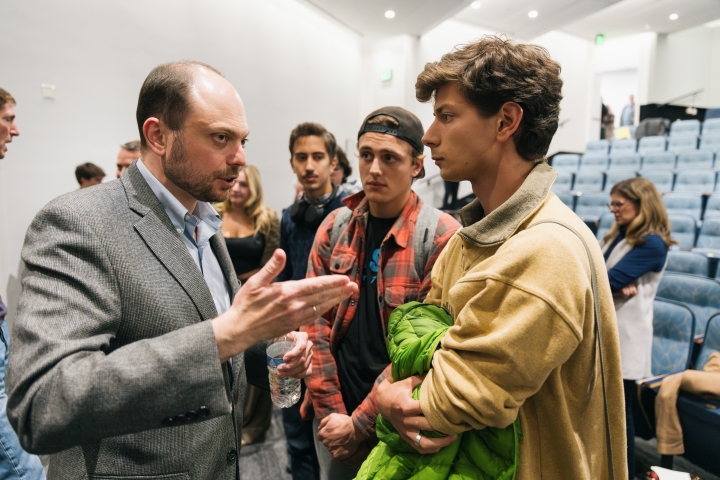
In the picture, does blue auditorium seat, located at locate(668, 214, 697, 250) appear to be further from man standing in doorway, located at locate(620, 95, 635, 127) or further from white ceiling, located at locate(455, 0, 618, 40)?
man standing in doorway, located at locate(620, 95, 635, 127)

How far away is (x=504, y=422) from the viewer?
79 centimetres

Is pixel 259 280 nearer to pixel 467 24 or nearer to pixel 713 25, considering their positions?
pixel 467 24

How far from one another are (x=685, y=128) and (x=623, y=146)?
1129 mm

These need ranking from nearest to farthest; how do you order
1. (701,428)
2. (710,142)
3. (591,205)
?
(701,428) → (591,205) → (710,142)

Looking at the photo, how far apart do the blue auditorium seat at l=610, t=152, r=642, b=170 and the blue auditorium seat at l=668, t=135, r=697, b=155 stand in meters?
0.54

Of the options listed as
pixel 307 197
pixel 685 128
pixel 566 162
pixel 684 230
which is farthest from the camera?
pixel 566 162

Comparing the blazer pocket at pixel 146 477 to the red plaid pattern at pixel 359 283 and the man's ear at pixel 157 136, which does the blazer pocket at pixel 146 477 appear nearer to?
the red plaid pattern at pixel 359 283

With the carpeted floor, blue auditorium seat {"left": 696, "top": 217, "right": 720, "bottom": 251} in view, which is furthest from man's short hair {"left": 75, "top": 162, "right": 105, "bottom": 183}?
blue auditorium seat {"left": 696, "top": 217, "right": 720, "bottom": 251}

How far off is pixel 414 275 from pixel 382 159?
48cm

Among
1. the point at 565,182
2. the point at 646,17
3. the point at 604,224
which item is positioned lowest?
the point at 604,224

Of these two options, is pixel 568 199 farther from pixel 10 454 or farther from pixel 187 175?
pixel 10 454

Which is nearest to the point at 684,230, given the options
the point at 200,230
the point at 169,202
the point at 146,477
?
the point at 200,230

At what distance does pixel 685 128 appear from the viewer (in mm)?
8430

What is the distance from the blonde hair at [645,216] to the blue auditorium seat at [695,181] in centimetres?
434
